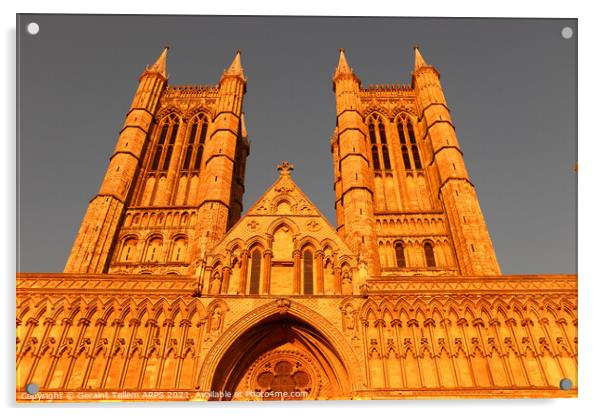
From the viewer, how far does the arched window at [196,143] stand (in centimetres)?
2506

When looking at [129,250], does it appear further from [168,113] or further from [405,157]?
[405,157]

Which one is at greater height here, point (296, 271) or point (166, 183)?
point (166, 183)

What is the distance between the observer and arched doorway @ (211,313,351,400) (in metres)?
11.1

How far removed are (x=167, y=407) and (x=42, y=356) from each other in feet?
12.8

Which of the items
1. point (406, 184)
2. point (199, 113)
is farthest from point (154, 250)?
point (406, 184)

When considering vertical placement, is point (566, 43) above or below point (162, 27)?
Result: below

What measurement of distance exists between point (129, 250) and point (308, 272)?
1099cm

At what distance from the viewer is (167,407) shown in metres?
8.39

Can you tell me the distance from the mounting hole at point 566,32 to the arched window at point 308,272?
7.99 m

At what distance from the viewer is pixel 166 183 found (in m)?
23.7
